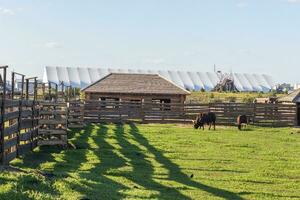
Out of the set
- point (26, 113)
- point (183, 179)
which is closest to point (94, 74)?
point (26, 113)

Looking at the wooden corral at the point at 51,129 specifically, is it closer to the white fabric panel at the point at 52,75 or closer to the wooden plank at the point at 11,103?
the wooden plank at the point at 11,103

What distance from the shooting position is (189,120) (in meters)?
37.6

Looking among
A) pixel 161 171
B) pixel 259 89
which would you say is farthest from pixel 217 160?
pixel 259 89

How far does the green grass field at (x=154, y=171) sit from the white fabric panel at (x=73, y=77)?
72.9m

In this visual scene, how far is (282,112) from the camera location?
3778 centimetres

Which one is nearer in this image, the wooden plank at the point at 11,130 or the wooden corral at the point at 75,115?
the wooden plank at the point at 11,130

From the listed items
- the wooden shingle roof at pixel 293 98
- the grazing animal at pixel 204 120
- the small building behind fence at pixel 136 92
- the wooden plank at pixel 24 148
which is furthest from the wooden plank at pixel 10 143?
the small building behind fence at pixel 136 92

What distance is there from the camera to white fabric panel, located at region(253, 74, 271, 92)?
365 ft

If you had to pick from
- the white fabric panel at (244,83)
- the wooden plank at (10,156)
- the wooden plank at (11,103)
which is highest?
the white fabric panel at (244,83)

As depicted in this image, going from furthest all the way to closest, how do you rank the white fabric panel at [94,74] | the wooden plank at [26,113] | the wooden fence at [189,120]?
the white fabric panel at [94,74] < the wooden fence at [189,120] < the wooden plank at [26,113]

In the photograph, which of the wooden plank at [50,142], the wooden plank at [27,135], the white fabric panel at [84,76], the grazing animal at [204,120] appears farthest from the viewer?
the white fabric panel at [84,76]

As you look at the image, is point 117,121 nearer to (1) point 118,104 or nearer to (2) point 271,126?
(1) point 118,104

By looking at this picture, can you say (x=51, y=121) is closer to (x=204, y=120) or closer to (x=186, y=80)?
(x=204, y=120)

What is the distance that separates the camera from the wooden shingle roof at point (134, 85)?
142 feet
